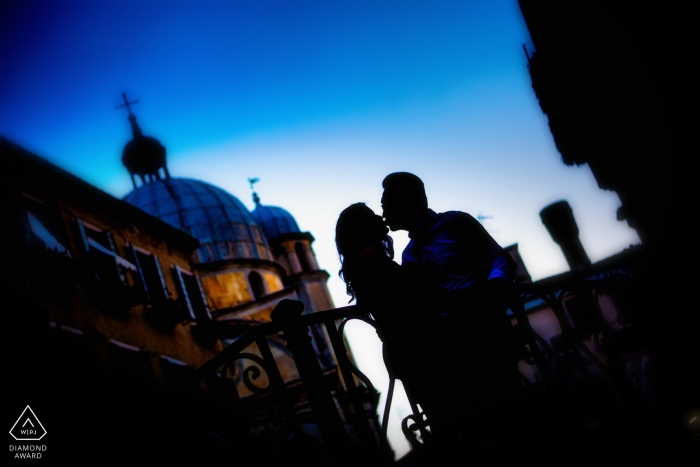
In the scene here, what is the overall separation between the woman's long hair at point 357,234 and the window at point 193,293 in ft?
62.2

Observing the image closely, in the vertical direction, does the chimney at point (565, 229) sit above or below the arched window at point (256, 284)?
below

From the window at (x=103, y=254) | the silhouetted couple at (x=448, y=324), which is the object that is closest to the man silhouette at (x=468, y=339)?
the silhouetted couple at (x=448, y=324)

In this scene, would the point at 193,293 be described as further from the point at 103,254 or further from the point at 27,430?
the point at 27,430

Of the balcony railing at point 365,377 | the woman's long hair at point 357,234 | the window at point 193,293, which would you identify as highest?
the window at point 193,293

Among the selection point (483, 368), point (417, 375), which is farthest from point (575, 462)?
point (417, 375)

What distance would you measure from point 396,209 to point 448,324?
84cm

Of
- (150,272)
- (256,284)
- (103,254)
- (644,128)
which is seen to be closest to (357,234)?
(644,128)

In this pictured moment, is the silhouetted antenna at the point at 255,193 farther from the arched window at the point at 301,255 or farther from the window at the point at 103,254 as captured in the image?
the window at the point at 103,254

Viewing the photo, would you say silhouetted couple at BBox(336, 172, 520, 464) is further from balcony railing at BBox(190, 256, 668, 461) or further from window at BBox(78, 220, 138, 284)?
window at BBox(78, 220, 138, 284)

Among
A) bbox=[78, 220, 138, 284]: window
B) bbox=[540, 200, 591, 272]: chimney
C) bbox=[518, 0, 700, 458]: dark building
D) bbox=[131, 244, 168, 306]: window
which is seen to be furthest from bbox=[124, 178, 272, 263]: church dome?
bbox=[518, 0, 700, 458]: dark building

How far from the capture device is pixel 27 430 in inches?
207

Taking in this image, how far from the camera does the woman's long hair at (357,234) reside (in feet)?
11.5

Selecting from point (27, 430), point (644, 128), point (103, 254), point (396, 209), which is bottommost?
point (27, 430)

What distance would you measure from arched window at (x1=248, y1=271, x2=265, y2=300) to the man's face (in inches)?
1176
